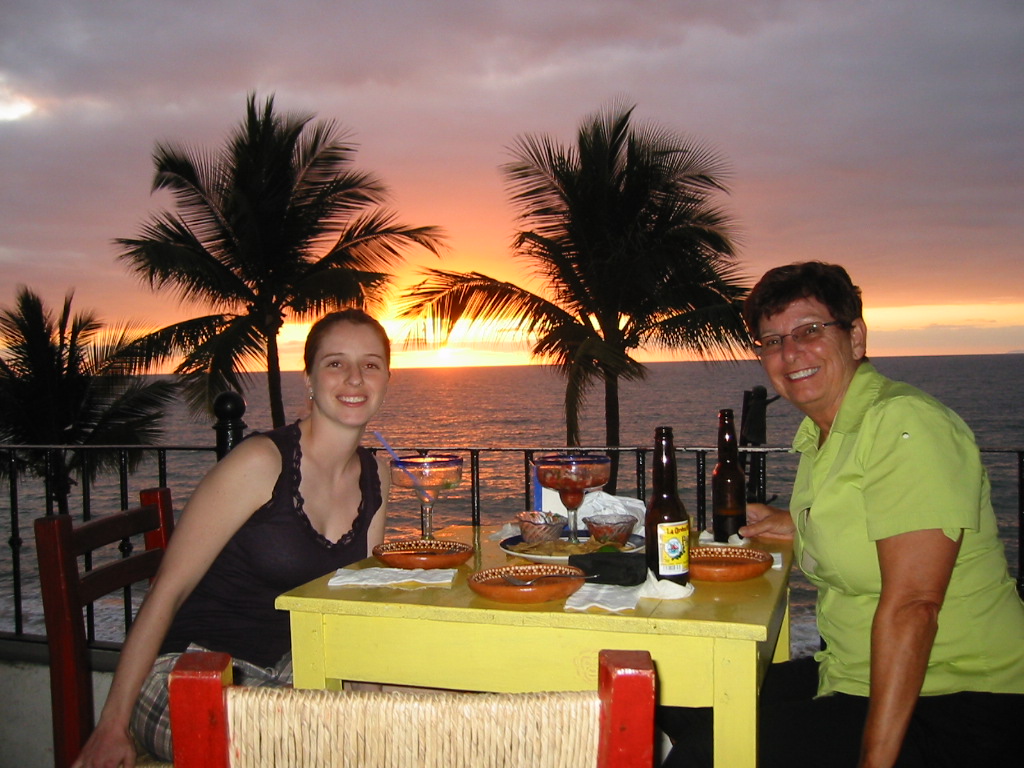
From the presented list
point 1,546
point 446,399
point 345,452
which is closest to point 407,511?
point 1,546

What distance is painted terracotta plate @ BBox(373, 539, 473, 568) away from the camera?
1.88 m

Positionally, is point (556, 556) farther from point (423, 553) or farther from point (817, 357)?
point (817, 357)

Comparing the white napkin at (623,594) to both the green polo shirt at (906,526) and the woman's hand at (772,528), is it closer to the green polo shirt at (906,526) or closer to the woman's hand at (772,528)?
the green polo shirt at (906,526)

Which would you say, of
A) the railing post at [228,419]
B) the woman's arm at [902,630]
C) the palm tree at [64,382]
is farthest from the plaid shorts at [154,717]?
the palm tree at [64,382]

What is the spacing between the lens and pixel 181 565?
178 centimetres

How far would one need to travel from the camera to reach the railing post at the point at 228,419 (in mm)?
3627

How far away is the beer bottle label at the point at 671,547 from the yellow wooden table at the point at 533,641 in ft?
0.22

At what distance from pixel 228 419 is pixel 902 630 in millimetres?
3066

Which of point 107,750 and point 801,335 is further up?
point 801,335

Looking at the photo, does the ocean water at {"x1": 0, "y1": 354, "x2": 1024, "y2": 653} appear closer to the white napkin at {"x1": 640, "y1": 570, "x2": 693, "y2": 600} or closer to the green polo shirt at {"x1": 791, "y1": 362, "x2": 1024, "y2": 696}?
the white napkin at {"x1": 640, "y1": 570, "x2": 693, "y2": 600}

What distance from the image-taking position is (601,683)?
29.0 inches

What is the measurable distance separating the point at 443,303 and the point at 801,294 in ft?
30.8

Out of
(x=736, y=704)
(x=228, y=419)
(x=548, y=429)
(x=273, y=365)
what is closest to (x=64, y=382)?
(x=273, y=365)

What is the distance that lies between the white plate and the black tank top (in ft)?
1.63
